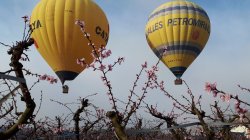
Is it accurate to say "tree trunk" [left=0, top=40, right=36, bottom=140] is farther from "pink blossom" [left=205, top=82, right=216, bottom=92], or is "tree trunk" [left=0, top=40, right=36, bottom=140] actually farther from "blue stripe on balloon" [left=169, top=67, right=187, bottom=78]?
"blue stripe on balloon" [left=169, top=67, right=187, bottom=78]

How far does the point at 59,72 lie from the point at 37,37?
8.00 ft

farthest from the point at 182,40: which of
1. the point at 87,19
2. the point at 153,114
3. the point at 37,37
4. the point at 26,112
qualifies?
the point at 26,112

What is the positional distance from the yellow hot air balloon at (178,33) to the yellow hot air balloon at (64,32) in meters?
6.13

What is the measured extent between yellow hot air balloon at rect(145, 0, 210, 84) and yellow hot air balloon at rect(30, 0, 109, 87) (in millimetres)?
6133

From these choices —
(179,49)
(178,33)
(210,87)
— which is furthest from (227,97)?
(178,33)

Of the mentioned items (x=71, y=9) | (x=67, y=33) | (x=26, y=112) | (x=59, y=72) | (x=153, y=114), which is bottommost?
(x=26, y=112)

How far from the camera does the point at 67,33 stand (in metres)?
24.2

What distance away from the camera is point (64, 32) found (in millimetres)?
24188

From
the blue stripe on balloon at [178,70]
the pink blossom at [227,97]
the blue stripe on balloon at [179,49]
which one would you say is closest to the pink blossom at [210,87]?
the pink blossom at [227,97]

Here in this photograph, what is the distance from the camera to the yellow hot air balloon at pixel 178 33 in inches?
1176

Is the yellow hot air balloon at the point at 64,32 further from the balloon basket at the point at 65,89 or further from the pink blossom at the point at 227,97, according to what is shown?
the pink blossom at the point at 227,97

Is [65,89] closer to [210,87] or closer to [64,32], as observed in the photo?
[64,32]

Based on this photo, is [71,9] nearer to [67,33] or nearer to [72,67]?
[67,33]

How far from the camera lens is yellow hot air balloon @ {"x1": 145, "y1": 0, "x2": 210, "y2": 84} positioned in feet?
98.0
